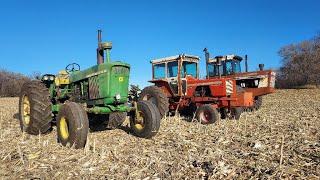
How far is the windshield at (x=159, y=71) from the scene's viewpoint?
1466 centimetres

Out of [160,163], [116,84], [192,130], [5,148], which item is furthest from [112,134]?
[160,163]

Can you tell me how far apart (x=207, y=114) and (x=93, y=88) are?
183 inches

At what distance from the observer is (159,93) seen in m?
12.9

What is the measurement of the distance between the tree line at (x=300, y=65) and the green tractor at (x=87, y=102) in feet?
96.3

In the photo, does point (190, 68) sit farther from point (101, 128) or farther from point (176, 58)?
point (101, 128)

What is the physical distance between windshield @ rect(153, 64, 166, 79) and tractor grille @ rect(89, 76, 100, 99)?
5766 millimetres

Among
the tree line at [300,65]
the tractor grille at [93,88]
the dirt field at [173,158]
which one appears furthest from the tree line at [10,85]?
the dirt field at [173,158]

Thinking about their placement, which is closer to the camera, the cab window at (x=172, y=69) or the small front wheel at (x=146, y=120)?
the small front wheel at (x=146, y=120)

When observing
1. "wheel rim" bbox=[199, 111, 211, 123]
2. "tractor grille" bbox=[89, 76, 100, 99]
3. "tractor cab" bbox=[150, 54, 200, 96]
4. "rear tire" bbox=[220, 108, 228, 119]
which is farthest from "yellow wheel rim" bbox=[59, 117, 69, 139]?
"rear tire" bbox=[220, 108, 228, 119]

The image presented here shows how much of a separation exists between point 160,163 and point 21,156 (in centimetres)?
234

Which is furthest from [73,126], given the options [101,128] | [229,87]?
[229,87]

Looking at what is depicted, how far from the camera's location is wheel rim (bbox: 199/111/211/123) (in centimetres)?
1243

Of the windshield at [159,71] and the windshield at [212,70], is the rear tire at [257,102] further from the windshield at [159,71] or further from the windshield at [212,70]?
the windshield at [159,71]

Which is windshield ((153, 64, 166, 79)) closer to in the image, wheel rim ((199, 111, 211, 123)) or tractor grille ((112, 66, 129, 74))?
wheel rim ((199, 111, 211, 123))
